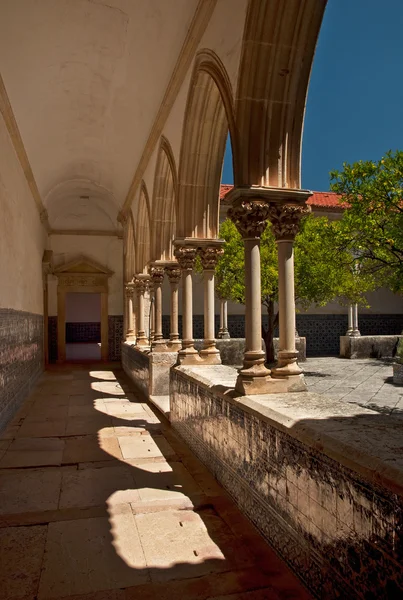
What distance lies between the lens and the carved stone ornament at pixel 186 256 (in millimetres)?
6238

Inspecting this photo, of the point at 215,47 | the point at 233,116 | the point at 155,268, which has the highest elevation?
the point at 215,47

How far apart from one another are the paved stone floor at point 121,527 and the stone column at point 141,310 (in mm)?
5444

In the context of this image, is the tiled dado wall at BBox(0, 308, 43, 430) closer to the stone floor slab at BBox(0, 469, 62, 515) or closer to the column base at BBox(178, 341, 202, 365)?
the stone floor slab at BBox(0, 469, 62, 515)

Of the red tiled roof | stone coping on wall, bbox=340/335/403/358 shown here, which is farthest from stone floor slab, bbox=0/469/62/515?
the red tiled roof

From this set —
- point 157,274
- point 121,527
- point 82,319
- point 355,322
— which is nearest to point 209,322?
point 157,274

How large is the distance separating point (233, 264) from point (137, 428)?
6.54 m

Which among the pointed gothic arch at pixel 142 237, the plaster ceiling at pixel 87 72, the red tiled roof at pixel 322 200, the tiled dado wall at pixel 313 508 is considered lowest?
the tiled dado wall at pixel 313 508

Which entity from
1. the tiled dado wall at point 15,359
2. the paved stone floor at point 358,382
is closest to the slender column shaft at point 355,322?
the paved stone floor at point 358,382

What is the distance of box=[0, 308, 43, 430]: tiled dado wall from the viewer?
6.18 metres

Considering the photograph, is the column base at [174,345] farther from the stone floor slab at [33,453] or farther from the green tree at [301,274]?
the green tree at [301,274]

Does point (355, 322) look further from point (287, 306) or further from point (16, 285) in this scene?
point (287, 306)

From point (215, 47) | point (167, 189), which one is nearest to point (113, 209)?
point (167, 189)

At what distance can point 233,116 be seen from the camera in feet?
13.5

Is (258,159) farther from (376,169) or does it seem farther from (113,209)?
(113,209)
